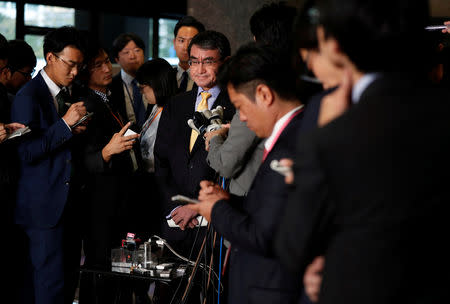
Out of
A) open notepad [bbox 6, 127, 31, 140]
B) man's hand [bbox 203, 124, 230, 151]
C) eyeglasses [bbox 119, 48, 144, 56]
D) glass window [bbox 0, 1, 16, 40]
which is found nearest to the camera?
man's hand [bbox 203, 124, 230, 151]

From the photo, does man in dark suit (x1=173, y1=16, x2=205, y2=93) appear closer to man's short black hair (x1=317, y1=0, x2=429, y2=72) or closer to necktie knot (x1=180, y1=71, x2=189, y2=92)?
necktie knot (x1=180, y1=71, x2=189, y2=92)

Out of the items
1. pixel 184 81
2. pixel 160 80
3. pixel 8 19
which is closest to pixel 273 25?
pixel 160 80

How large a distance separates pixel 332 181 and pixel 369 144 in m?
0.10

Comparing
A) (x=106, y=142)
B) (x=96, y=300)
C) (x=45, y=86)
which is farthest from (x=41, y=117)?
(x=96, y=300)

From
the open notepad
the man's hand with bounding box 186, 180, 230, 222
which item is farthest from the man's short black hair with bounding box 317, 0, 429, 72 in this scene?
the open notepad

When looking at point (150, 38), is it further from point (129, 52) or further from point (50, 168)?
point (50, 168)

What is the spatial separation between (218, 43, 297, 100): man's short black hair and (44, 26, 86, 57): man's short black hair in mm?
1660

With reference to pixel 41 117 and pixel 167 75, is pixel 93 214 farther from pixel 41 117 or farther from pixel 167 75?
pixel 167 75

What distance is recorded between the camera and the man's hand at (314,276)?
4.19ft

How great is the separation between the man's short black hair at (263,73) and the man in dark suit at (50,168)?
1.50 meters

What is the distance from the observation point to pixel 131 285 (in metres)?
3.30

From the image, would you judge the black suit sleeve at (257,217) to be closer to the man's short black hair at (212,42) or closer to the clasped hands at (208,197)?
the clasped hands at (208,197)

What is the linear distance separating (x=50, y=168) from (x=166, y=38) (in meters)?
6.81

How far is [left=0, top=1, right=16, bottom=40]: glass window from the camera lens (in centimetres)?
802
